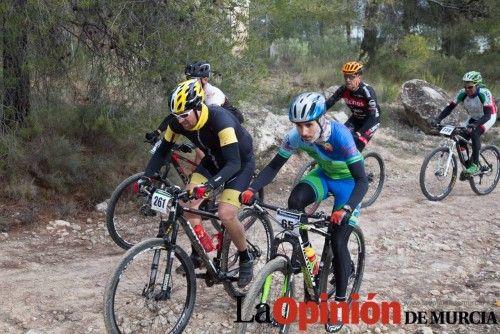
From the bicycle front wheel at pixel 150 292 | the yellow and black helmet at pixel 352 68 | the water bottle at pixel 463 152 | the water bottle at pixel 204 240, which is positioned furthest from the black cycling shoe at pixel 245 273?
the water bottle at pixel 463 152

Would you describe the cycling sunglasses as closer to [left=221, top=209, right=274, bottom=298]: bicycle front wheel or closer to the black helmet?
[left=221, top=209, right=274, bottom=298]: bicycle front wheel

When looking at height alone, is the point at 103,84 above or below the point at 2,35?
below

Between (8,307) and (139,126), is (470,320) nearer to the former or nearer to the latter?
(8,307)

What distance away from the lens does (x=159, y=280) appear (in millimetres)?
3846

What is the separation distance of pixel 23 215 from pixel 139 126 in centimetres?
191

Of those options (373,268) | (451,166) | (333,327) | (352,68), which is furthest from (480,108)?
(333,327)

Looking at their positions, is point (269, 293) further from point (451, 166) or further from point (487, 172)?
point (487, 172)

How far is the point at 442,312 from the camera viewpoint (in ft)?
15.4

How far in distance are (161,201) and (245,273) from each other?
3.62ft

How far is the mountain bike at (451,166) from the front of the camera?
8.19 m

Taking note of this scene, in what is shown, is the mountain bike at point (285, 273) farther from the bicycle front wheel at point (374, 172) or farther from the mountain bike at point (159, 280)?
the bicycle front wheel at point (374, 172)

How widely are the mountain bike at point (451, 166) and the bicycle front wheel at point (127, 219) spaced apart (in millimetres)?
4257

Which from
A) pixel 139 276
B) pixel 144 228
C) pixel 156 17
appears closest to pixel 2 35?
pixel 156 17

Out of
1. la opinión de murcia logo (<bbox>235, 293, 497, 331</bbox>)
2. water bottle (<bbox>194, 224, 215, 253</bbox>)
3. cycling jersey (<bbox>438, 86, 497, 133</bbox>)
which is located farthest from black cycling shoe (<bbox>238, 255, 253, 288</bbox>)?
cycling jersey (<bbox>438, 86, 497, 133</bbox>)
